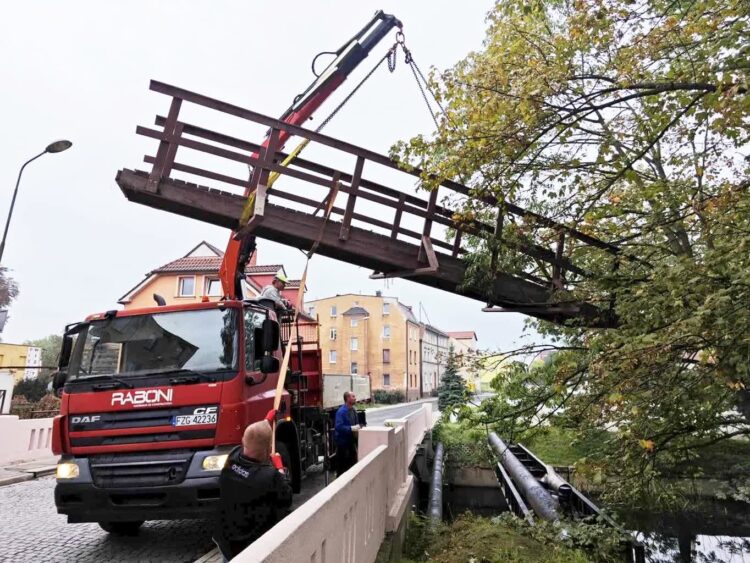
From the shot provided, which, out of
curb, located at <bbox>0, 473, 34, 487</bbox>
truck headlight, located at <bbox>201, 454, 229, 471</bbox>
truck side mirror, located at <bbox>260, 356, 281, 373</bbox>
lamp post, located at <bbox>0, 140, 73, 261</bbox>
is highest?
lamp post, located at <bbox>0, 140, 73, 261</bbox>

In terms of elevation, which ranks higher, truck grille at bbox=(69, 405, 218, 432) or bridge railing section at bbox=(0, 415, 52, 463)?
truck grille at bbox=(69, 405, 218, 432)

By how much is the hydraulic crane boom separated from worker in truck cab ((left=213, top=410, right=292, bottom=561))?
14.1 feet

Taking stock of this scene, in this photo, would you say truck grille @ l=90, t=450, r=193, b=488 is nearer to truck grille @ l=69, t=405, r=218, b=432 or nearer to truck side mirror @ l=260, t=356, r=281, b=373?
truck grille @ l=69, t=405, r=218, b=432

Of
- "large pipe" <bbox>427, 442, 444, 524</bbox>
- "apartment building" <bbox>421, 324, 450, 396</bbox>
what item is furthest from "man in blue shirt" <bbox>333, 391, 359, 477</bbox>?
"apartment building" <bbox>421, 324, 450, 396</bbox>

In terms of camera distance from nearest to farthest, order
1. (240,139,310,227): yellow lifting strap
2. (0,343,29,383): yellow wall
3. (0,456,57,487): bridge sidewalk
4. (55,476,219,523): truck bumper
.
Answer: (55,476,219,523): truck bumper < (240,139,310,227): yellow lifting strap < (0,456,57,487): bridge sidewalk < (0,343,29,383): yellow wall

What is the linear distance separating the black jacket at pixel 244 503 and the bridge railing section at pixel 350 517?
1.72 feet

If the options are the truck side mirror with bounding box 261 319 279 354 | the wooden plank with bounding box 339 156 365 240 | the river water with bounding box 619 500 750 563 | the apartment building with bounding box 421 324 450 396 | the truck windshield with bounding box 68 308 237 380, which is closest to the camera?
the truck windshield with bounding box 68 308 237 380

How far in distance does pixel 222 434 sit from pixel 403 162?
359 centimetres

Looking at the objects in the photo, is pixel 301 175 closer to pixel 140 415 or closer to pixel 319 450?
pixel 140 415

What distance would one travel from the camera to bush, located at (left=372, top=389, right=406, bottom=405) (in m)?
55.8

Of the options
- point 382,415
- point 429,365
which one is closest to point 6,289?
point 382,415

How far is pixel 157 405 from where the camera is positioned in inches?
211

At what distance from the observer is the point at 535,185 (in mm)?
6609

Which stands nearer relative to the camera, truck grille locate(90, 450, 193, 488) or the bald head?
the bald head
